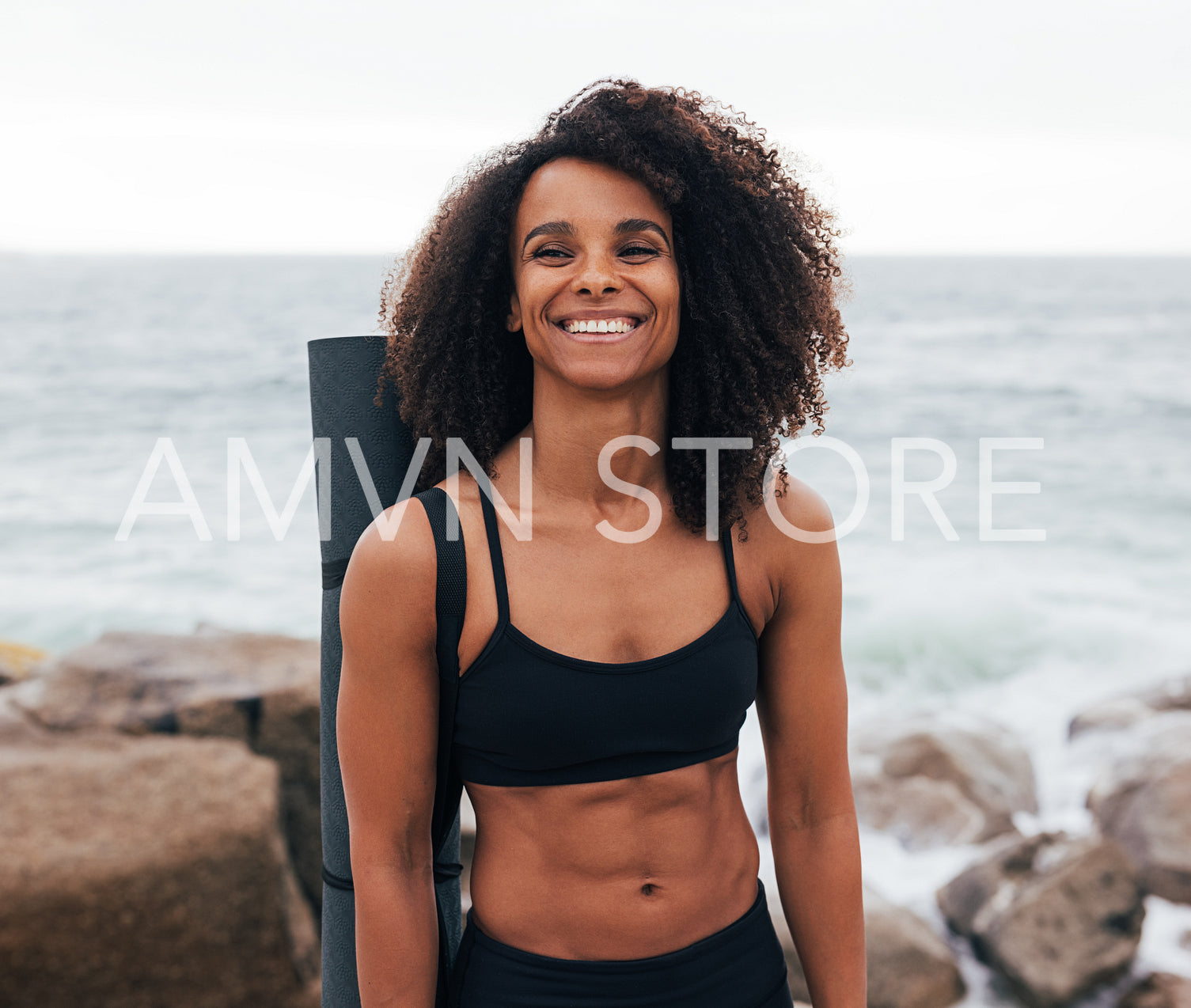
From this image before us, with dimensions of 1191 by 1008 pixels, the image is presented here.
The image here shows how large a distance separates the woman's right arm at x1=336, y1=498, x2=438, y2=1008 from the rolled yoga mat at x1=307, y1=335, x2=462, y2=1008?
0.08m

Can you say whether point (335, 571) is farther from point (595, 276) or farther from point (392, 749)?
point (595, 276)

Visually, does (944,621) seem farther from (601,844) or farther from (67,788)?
(601,844)

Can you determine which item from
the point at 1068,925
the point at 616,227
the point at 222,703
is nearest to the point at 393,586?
the point at 616,227

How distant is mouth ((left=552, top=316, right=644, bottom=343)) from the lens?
174 cm

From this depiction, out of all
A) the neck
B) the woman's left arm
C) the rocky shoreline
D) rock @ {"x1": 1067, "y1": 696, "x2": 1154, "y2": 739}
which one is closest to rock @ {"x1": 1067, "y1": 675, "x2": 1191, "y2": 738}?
rock @ {"x1": 1067, "y1": 696, "x2": 1154, "y2": 739}

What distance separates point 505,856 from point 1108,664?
1017 centimetres

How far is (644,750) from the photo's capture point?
1.72 metres

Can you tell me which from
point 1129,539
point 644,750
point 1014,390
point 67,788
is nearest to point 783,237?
point 644,750

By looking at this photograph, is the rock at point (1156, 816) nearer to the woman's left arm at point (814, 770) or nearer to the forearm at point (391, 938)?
the woman's left arm at point (814, 770)

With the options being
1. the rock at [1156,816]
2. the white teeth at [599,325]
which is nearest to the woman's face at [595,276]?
the white teeth at [599,325]

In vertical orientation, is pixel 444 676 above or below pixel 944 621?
above

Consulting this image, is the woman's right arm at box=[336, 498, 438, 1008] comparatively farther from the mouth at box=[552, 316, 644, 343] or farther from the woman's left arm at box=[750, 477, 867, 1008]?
A: the woman's left arm at box=[750, 477, 867, 1008]

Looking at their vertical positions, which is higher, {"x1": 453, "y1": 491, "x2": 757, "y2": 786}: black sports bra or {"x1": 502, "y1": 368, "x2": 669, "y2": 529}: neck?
{"x1": 502, "y1": 368, "x2": 669, "y2": 529}: neck

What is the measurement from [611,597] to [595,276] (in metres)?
0.53
